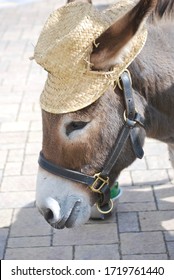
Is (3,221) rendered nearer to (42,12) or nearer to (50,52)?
(50,52)

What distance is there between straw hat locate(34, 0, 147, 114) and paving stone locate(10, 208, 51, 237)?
149cm

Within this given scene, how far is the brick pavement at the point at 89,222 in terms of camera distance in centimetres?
316

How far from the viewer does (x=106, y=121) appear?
7.04ft

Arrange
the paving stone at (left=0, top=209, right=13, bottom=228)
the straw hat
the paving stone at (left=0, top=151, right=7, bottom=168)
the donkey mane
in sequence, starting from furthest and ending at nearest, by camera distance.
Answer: the paving stone at (left=0, top=151, right=7, bottom=168), the paving stone at (left=0, top=209, right=13, bottom=228), the donkey mane, the straw hat

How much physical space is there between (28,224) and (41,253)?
14.0 inches

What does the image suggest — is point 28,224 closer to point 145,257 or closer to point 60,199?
point 145,257

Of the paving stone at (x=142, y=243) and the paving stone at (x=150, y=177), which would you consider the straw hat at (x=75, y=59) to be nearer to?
the paving stone at (x=142, y=243)

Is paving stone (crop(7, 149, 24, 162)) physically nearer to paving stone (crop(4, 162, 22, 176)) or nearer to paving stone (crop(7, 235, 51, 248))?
paving stone (crop(4, 162, 22, 176))

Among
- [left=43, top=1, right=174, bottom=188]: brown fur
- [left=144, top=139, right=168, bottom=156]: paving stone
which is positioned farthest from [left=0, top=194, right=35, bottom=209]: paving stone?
[left=43, top=1, right=174, bottom=188]: brown fur

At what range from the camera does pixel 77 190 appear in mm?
2303

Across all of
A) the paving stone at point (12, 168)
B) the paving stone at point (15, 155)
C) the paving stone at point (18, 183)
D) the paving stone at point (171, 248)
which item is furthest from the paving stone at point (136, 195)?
the paving stone at point (15, 155)

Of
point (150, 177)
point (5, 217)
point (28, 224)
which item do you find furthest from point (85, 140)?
point (150, 177)

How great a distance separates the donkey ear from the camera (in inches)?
72.4
